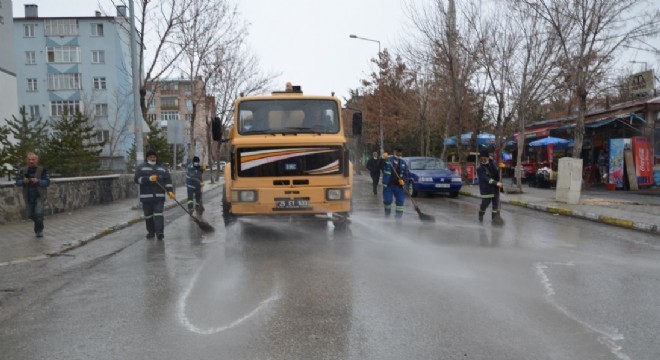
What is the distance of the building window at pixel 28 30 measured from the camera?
51.0 meters

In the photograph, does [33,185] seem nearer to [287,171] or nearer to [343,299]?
[287,171]

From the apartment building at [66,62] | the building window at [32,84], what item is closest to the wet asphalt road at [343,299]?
the apartment building at [66,62]

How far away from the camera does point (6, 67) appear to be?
28.3m

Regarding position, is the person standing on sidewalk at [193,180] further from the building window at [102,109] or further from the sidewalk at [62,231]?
the building window at [102,109]

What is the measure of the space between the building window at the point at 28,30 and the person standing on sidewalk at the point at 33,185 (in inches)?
1950

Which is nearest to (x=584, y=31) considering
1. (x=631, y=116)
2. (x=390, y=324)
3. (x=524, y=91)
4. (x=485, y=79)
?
(x=524, y=91)

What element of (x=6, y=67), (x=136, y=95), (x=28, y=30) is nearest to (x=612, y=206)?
(x=136, y=95)

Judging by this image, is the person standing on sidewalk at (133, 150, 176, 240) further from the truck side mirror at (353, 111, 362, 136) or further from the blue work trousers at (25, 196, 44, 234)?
the truck side mirror at (353, 111, 362, 136)

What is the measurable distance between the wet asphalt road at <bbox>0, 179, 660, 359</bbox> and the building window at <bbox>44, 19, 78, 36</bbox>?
4876 cm

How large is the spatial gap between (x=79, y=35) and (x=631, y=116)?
49.1m

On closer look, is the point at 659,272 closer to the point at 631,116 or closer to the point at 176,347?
the point at 176,347

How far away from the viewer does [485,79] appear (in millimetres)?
23688

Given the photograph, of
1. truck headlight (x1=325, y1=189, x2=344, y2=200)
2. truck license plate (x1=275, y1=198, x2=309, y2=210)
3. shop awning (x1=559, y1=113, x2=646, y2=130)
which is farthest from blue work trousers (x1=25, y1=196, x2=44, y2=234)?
shop awning (x1=559, y1=113, x2=646, y2=130)

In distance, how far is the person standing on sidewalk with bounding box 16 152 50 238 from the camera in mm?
9625
